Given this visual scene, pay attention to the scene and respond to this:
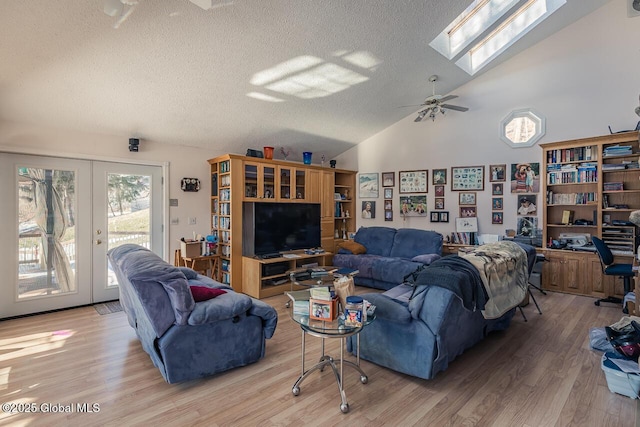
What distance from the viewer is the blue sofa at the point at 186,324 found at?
7.55 feet

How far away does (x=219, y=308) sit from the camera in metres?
2.48

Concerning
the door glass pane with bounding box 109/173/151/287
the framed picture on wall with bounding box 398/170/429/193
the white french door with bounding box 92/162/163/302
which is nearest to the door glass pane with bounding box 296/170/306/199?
the framed picture on wall with bounding box 398/170/429/193

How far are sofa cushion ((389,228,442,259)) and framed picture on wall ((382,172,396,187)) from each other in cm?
129

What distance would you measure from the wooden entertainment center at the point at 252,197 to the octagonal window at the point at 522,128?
10.3 ft

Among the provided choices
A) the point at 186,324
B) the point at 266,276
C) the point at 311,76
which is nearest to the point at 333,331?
the point at 186,324

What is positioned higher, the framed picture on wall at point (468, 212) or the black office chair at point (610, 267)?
the framed picture on wall at point (468, 212)

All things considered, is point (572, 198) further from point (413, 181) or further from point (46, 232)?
point (46, 232)

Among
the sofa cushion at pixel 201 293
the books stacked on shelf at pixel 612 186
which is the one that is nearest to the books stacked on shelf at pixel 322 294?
the sofa cushion at pixel 201 293

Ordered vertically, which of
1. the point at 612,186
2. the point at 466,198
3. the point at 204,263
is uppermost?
the point at 612,186

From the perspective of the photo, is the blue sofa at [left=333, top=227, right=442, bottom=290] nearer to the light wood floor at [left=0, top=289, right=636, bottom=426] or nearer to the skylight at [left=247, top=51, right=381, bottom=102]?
the light wood floor at [left=0, top=289, right=636, bottom=426]

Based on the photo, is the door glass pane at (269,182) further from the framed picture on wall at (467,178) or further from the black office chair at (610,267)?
the black office chair at (610,267)

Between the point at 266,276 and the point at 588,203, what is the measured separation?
4.88 m

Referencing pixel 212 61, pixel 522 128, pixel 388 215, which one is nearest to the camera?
pixel 212 61

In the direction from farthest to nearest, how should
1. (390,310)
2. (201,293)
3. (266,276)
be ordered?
(266,276) → (201,293) → (390,310)
